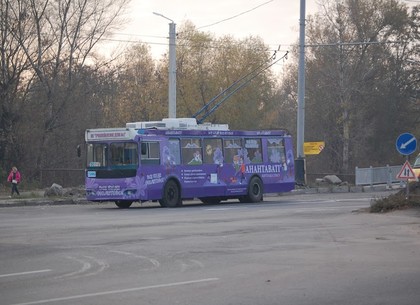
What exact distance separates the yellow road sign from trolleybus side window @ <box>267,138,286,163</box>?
971 centimetres

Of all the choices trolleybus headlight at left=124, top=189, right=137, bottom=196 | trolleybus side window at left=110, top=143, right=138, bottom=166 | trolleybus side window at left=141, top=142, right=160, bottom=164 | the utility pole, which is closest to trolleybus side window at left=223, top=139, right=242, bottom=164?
trolleybus side window at left=141, top=142, right=160, bottom=164

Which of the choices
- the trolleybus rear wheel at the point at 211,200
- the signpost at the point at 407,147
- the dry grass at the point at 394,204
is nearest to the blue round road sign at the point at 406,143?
the signpost at the point at 407,147

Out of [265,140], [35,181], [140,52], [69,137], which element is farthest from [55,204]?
[140,52]

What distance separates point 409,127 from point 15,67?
117ft

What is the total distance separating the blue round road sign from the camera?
24.9 meters

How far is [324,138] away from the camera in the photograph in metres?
66.1

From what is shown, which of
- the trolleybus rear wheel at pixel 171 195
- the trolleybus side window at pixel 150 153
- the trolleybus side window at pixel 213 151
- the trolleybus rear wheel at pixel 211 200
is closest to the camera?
the trolleybus side window at pixel 150 153

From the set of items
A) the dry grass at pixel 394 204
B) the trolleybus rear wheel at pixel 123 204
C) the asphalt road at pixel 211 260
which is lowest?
the asphalt road at pixel 211 260

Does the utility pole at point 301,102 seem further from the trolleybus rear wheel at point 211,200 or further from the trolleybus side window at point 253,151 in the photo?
the trolleybus rear wheel at point 211,200

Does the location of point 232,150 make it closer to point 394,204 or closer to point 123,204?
point 123,204

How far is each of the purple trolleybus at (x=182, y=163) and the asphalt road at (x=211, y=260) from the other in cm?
523

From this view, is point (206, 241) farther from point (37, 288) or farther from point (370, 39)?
point (370, 39)

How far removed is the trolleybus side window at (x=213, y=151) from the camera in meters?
30.8

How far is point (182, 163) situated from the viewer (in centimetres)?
2961
